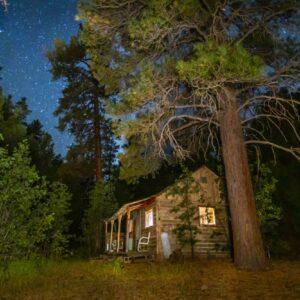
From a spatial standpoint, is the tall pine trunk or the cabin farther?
the tall pine trunk

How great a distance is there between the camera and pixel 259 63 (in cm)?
952

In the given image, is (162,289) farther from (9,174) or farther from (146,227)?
(146,227)

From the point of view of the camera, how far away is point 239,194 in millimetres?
10469

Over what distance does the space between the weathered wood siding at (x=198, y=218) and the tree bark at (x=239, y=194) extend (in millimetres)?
9276

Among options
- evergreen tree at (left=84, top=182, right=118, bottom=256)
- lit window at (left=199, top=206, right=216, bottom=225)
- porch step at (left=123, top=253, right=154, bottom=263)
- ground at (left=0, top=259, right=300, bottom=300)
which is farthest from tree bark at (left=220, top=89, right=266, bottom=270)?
evergreen tree at (left=84, top=182, right=118, bottom=256)

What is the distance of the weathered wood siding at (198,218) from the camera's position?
65.2 feet

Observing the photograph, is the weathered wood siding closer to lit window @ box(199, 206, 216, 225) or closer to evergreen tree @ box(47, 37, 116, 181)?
lit window @ box(199, 206, 216, 225)

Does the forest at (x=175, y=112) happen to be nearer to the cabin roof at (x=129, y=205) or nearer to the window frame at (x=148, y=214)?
the cabin roof at (x=129, y=205)

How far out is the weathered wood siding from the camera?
19862 millimetres

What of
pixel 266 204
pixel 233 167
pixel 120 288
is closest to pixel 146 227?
pixel 266 204

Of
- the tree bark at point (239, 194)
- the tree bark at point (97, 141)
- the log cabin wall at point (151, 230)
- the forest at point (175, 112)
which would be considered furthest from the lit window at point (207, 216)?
the tree bark at point (97, 141)

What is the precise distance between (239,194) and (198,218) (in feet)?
32.9

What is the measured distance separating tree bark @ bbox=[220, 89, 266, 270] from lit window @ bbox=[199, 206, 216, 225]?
9443 mm

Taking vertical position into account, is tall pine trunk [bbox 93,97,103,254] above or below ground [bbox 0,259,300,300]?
above
